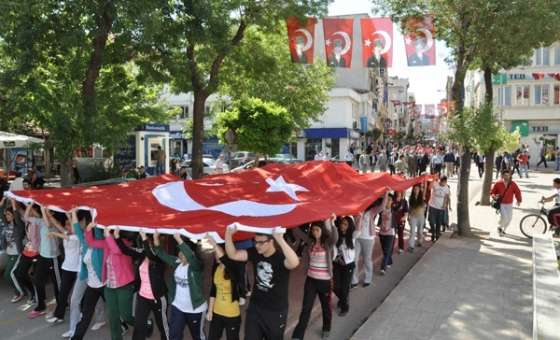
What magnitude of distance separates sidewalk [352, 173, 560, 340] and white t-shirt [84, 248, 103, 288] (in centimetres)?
335

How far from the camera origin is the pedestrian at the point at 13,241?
800 centimetres

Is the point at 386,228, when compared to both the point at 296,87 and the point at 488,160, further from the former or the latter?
the point at 296,87

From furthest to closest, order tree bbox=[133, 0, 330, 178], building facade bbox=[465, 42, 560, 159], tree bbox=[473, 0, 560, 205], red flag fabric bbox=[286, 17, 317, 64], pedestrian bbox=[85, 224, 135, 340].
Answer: building facade bbox=[465, 42, 560, 159] → red flag fabric bbox=[286, 17, 317, 64] → tree bbox=[133, 0, 330, 178] → tree bbox=[473, 0, 560, 205] → pedestrian bbox=[85, 224, 135, 340]

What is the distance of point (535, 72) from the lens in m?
43.6

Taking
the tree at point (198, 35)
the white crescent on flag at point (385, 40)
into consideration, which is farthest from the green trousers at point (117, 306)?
the white crescent on flag at point (385, 40)

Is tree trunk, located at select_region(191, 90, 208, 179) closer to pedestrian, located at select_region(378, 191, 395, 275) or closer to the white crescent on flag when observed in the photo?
the white crescent on flag

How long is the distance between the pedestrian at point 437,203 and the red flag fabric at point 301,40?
5.01 m

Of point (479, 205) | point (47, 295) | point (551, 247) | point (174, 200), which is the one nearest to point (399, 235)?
point (551, 247)

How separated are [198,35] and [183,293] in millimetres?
8540

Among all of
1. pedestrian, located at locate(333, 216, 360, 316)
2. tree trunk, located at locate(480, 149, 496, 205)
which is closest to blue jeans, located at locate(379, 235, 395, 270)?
pedestrian, located at locate(333, 216, 360, 316)

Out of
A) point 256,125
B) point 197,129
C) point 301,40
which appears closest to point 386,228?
point 301,40

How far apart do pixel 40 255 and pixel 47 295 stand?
5.24ft

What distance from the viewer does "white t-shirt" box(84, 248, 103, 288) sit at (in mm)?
6348

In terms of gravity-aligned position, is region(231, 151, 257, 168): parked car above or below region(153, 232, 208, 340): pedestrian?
above
